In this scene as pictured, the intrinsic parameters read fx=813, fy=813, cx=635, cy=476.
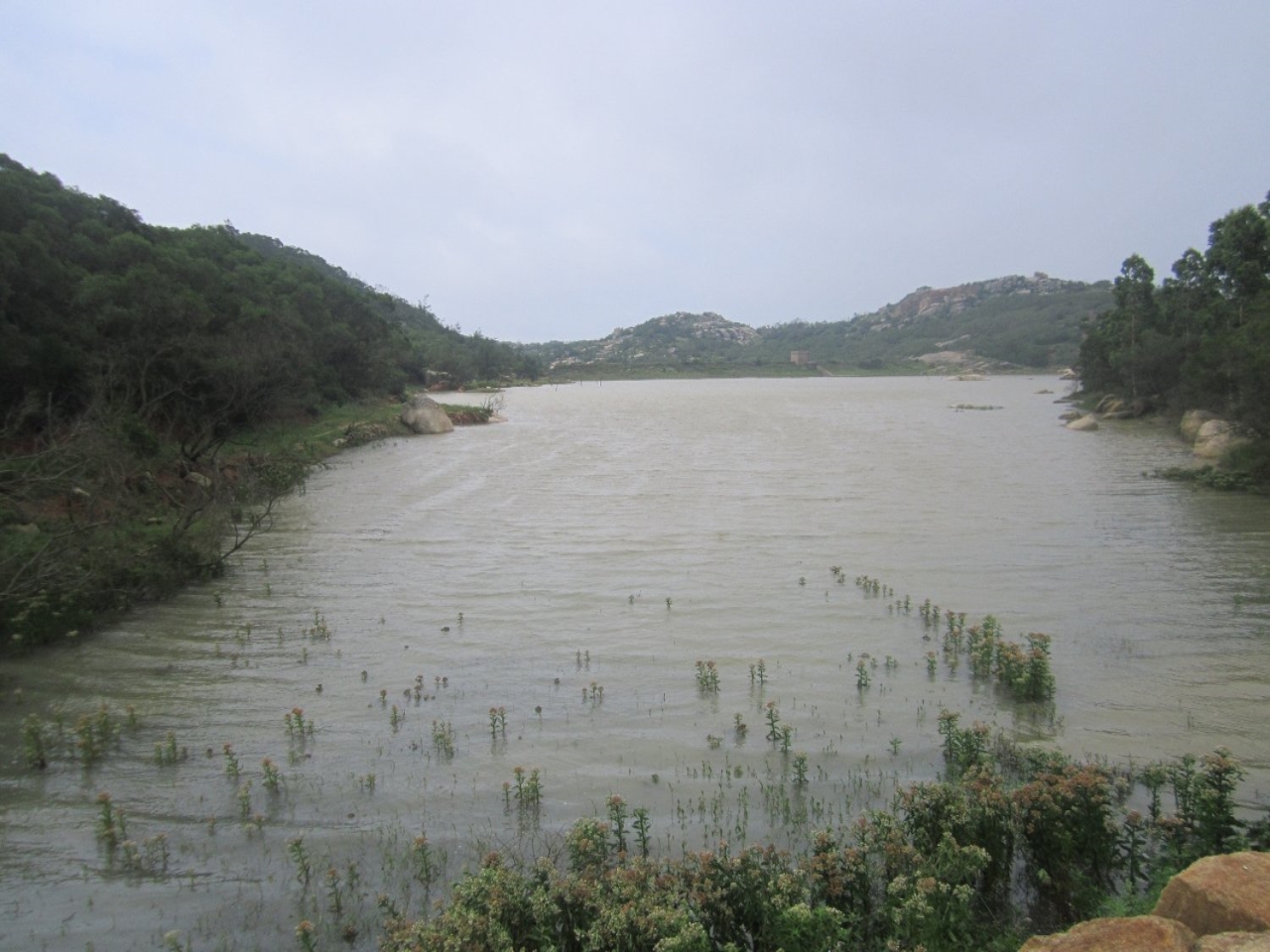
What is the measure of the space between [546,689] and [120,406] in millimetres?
13966

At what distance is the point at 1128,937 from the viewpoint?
3406 mm

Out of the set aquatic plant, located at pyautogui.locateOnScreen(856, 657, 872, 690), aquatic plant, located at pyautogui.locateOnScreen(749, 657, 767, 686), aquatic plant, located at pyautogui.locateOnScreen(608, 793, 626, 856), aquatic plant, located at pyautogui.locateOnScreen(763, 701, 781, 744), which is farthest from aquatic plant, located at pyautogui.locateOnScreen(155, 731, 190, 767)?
aquatic plant, located at pyautogui.locateOnScreen(856, 657, 872, 690)

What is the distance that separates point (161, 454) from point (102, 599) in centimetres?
891

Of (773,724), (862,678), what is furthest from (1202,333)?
(773,724)

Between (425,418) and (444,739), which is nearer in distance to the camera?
(444,739)

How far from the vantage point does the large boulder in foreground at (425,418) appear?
42.3m

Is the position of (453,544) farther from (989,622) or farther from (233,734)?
(989,622)

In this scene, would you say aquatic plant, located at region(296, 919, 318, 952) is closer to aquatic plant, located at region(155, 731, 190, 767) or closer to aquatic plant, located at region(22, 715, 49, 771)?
aquatic plant, located at region(155, 731, 190, 767)

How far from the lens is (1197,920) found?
12.1 feet

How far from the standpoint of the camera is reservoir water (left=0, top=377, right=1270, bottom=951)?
236 inches

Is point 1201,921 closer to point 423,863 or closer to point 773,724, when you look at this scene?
point 773,724

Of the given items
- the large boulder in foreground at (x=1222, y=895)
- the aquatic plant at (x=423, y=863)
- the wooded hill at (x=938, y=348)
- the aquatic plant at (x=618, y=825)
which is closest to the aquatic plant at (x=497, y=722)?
the aquatic plant at (x=423, y=863)

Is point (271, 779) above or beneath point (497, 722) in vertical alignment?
above

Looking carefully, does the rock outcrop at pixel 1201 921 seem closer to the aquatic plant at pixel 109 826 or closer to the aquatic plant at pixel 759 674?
the aquatic plant at pixel 759 674
